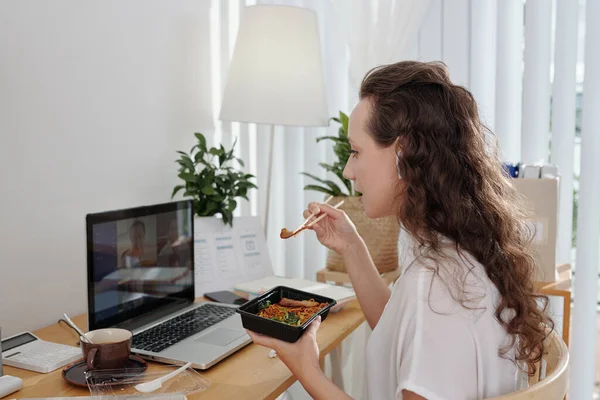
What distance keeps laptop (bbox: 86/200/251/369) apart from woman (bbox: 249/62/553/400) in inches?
9.9

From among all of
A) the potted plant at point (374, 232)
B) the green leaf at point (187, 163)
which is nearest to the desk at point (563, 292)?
the potted plant at point (374, 232)

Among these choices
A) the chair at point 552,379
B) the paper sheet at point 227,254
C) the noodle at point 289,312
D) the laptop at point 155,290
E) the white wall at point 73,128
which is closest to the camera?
the chair at point 552,379

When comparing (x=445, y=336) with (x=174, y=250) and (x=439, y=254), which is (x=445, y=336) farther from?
(x=174, y=250)

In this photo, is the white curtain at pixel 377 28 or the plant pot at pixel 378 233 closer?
the plant pot at pixel 378 233

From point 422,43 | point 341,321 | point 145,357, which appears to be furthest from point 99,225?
point 422,43

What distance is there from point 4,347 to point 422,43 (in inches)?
67.6

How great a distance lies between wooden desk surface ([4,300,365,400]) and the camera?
113cm

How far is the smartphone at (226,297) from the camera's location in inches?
66.2

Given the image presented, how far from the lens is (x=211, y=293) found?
1.75 metres

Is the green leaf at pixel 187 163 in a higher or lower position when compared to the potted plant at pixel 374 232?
higher

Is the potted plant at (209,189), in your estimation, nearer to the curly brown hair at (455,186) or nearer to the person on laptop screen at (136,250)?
the person on laptop screen at (136,250)

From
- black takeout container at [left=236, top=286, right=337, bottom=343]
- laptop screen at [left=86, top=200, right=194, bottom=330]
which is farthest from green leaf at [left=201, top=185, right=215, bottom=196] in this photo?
black takeout container at [left=236, top=286, right=337, bottom=343]

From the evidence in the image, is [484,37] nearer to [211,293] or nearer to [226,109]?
[226,109]

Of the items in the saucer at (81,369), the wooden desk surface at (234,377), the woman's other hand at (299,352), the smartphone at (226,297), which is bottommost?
the wooden desk surface at (234,377)
